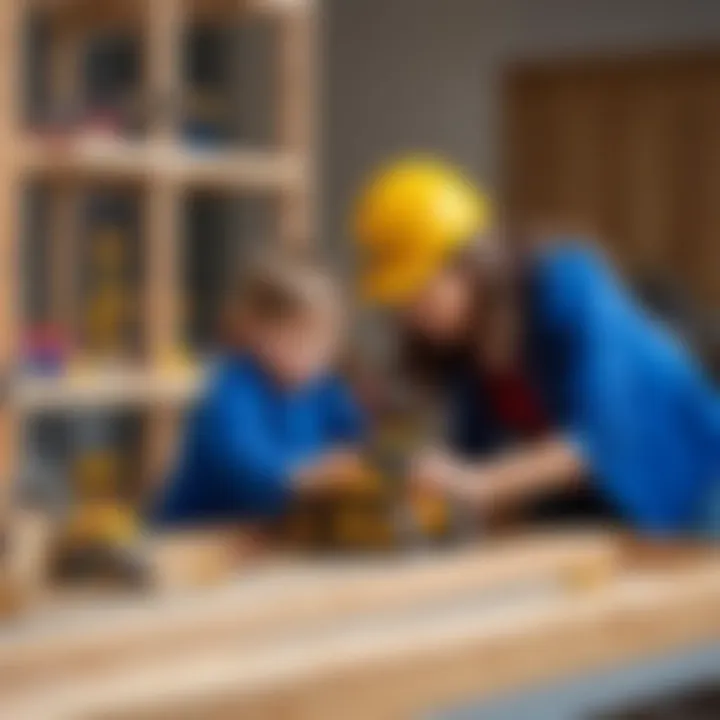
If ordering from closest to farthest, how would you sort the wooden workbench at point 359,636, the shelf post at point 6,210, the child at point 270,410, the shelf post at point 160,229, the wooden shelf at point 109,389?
the wooden workbench at point 359,636 → the child at point 270,410 → the shelf post at point 6,210 → the wooden shelf at point 109,389 → the shelf post at point 160,229

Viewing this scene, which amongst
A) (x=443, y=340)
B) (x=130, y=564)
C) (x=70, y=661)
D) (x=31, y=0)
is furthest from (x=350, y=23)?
(x=70, y=661)

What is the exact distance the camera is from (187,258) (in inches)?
149

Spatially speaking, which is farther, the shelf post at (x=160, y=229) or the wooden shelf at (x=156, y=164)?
the shelf post at (x=160, y=229)

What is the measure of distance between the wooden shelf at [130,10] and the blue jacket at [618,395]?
117 cm

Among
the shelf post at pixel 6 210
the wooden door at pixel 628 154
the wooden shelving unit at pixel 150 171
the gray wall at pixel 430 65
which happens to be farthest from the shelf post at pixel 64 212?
the wooden door at pixel 628 154

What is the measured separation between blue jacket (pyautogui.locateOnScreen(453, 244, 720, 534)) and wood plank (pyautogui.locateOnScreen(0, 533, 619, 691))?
0.13m

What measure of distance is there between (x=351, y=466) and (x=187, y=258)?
90.4 inches

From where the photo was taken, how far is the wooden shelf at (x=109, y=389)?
96.7 inches

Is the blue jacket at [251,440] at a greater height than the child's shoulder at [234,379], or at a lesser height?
lesser

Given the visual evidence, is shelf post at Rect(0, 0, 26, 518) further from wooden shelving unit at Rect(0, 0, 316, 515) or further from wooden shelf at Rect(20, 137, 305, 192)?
wooden shelf at Rect(20, 137, 305, 192)

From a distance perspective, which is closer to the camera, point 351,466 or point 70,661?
point 70,661

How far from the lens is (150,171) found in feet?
8.49

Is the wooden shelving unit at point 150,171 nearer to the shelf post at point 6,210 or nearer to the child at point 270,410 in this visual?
the shelf post at point 6,210

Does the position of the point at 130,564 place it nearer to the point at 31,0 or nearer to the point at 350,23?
the point at 31,0
